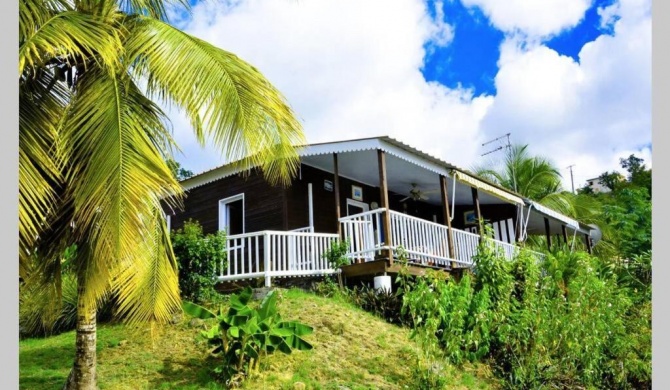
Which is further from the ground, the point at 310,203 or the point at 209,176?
the point at 209,176

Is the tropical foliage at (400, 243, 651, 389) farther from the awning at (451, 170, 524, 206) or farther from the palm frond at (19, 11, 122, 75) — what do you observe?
the palm frond at (19, 11, 122, 75)

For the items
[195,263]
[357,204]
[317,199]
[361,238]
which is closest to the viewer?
[195,263]

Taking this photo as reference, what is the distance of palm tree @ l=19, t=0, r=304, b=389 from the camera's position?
229 inches

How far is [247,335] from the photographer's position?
23.0 feet

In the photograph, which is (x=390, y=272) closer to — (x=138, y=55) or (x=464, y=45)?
(x=464, y=45)

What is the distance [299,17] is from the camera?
10836 mm

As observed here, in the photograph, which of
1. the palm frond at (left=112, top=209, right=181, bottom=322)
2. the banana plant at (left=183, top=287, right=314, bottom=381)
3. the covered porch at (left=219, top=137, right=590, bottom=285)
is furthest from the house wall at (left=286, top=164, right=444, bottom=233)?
the palm frond at (left=112, top=209, right=181, bottom=322)

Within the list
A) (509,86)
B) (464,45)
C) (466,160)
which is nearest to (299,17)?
(464,45)

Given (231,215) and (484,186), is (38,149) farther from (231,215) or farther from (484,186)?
(484,186)

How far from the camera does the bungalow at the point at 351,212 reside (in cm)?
1181

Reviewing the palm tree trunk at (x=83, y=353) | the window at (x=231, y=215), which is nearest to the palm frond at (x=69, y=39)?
the palm tree trunk at (x=83, y=353)

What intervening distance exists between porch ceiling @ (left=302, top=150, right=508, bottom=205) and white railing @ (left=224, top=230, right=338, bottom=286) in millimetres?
2352

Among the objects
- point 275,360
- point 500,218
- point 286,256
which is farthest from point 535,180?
point 275,360

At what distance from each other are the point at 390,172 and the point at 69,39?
10.3 meters
